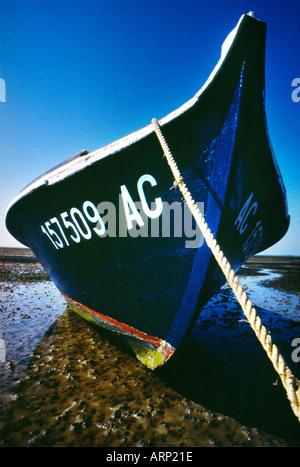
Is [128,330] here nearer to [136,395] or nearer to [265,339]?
[136,395]

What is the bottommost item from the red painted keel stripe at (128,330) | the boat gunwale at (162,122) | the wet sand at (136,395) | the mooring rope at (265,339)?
the wet sand at (136,395)

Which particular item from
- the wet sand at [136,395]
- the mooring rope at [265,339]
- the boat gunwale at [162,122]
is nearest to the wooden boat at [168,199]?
the boat gunwale at [162,122]

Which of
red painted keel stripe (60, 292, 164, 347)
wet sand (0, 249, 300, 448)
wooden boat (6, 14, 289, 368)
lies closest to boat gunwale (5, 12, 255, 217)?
wooden boat (6, 14, 289, 368)

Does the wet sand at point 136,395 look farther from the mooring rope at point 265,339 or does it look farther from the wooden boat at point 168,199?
the mooring rope at point 265,339

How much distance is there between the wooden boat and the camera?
1.92 metres

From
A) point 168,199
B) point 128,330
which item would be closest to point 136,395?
point 128,330

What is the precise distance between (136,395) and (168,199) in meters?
2.29

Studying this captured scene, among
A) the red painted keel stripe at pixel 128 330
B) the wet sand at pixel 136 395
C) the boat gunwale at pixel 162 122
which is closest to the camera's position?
the boat gunwale at pixel 162 122

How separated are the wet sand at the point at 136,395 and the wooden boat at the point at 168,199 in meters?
0.49

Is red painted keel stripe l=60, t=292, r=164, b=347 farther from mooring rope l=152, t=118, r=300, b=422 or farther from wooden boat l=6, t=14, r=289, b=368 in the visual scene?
mooring rope l=152, t=118, r=300, b=422

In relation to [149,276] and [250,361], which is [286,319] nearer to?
[250,361]

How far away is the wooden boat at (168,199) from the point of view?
75.6 inches

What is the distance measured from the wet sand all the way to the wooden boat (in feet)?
1.61

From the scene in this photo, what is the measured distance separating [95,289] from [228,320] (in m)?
3.94
